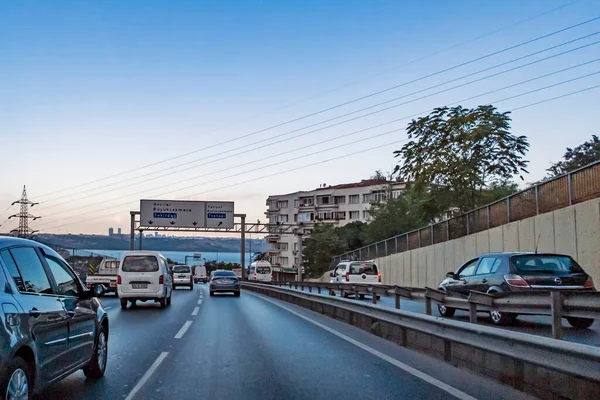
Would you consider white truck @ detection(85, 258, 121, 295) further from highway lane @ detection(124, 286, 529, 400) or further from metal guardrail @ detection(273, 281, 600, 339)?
metal guardrail @ detection(273, 281, 600, 339)

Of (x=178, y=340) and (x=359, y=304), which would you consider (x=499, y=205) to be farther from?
(x=178, y=340)

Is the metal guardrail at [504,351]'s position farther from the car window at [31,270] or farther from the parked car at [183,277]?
the parked car at [183,277]

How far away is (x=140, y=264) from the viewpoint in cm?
Answer: 2298

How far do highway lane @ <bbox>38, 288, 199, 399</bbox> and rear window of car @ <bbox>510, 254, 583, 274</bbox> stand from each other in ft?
25.0

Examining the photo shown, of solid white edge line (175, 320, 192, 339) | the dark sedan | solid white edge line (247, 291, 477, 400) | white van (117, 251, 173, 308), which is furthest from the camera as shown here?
the dark sedan

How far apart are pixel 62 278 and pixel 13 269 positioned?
1.48 m

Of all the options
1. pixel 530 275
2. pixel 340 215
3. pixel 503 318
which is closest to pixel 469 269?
pixel 503 318

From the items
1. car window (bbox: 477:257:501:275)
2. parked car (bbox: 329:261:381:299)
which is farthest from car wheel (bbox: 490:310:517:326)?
parked car (bbox: 329:261:381:299)

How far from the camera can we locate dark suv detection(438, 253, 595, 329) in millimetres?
13008

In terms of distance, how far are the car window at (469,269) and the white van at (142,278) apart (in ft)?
37.7

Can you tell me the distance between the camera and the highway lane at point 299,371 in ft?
24.2

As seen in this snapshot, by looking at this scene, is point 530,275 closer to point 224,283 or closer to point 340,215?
point 224,283

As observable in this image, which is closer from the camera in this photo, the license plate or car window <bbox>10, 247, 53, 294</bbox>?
car window <bbox>10, 247, 53, 294</bbox>

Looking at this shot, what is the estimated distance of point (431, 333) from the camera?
942 centimetres
